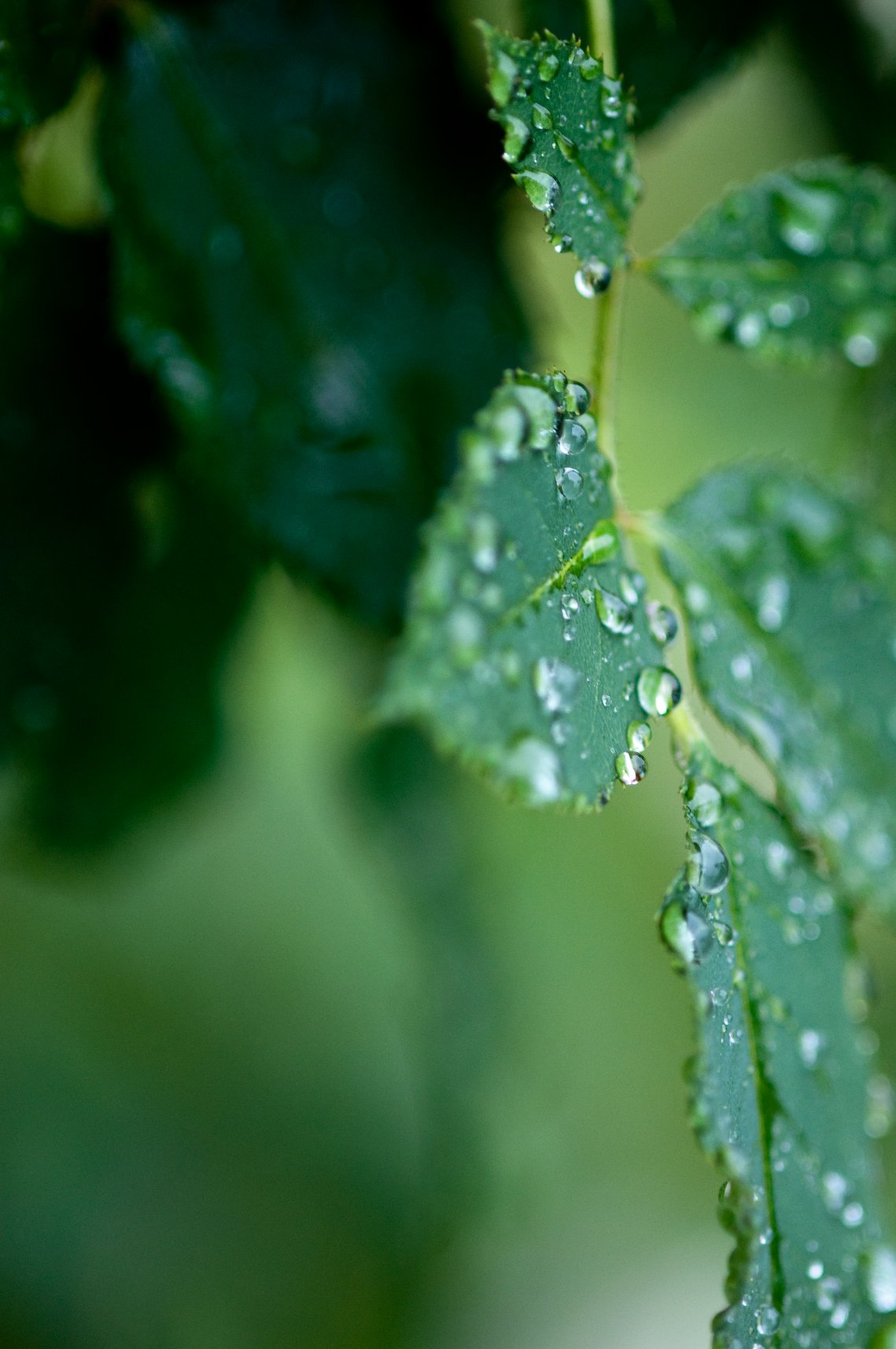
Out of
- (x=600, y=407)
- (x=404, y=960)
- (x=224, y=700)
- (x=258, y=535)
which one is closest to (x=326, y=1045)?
(x=404, y=960)

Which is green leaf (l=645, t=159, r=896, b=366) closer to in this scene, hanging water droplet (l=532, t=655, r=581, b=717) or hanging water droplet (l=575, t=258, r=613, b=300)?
hanging water droplet (l=575, t=258, r=613, b=300)

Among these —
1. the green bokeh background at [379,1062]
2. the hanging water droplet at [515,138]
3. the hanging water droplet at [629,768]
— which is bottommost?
the green bokeh background at [379,1062]

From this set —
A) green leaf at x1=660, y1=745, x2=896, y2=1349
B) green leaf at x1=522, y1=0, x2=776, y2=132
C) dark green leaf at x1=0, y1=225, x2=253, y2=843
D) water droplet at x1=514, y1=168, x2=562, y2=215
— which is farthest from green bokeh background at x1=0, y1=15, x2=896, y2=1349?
water droplet at x1=514, y1=168, x2=562, y2=215

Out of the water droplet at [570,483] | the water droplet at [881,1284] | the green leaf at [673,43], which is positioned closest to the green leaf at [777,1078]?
the water droplet at [881,1284]

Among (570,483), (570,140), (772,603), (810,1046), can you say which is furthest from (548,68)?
(810,1046)

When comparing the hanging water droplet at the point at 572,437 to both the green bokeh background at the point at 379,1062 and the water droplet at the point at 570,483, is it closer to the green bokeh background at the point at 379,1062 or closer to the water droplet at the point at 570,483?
the water droplet at the point at 570,483
